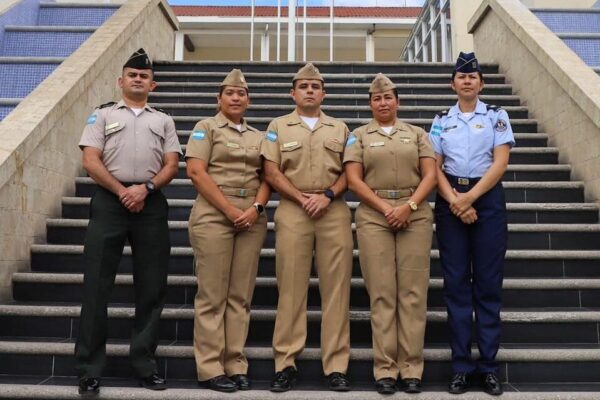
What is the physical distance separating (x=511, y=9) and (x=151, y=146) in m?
5.80

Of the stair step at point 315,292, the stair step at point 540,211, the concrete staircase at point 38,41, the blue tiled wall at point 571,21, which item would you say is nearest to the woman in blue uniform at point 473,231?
the stair step at point 315,292

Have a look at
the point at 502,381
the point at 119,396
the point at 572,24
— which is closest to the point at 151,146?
the point at 119,396

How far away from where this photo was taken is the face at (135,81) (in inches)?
121

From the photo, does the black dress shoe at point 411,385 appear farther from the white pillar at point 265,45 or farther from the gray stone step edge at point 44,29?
the white pillar at point 265,45

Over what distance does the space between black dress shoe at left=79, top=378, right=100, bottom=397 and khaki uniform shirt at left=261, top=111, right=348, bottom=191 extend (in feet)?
5.15

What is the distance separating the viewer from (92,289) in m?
2.85

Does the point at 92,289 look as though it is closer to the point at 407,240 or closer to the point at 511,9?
the point at 407,240

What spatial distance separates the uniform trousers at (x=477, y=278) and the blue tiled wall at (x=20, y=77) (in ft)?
15.6

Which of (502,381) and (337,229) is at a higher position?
(337,229)

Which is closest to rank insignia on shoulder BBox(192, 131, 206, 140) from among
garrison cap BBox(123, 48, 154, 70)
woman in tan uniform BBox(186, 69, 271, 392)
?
woman in tan uniform BBox(186, 69, 271, 392)

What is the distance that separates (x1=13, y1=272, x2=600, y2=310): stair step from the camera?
3.65 metres

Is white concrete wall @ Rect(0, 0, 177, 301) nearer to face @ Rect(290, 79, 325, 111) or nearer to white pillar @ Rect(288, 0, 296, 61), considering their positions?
face @ Rect(290, 79, 325, 111)

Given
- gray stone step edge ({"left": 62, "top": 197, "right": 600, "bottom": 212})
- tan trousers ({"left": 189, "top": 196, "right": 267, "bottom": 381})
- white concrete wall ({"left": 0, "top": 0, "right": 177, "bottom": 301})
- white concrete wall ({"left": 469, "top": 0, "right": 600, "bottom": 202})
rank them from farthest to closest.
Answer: white concrete wall ({"left": 469, "top": 0, "right": 600, "bottom": 202}), gray stone step edge ({"left": 62, "top": 197, "right": 600, "bottom": 212}), white concrete wall ({"left": 0, "top": 0, "right": 177, "bottom": 301}), tan trousers ({"left": 189, "top": 196, "right": 267, "bottom": 381})

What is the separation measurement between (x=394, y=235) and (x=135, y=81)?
180 cm
